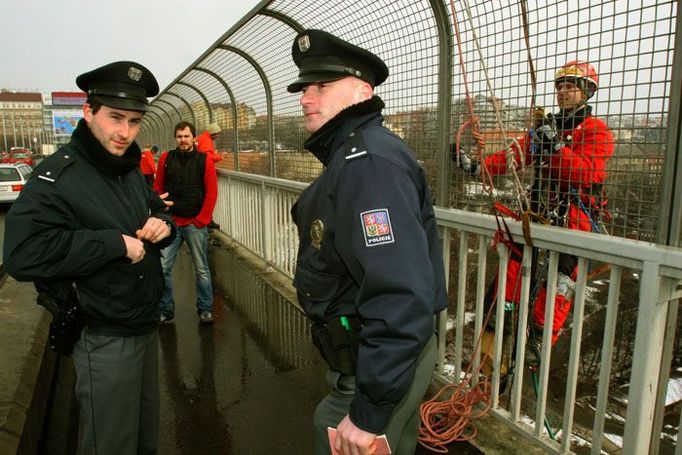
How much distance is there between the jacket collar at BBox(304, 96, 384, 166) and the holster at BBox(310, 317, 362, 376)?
583 mm

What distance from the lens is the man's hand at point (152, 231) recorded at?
2137 mm

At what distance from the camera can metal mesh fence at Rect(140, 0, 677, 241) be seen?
199 cm

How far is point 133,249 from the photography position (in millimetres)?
1980

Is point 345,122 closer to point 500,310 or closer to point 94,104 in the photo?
point 94,104

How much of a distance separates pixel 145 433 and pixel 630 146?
270cm

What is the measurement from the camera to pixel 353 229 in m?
1.40

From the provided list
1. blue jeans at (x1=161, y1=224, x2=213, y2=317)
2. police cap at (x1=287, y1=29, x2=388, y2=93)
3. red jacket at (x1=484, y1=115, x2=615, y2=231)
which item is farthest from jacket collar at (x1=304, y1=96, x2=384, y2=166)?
blue jeans at (x1=161, y1=224, x2=213, y2=317)

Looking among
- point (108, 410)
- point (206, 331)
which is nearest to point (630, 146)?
point (108, 410)

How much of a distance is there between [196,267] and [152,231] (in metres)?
2.70

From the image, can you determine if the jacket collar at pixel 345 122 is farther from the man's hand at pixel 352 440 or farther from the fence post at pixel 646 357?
the fence post at pixel 646 357

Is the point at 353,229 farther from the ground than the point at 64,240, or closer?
farther from the ground

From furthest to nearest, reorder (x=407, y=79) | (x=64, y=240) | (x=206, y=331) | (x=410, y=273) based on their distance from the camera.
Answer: (x=206, y=331), (x=407, y=79), (x=64, y=240), (x=410, y=273)

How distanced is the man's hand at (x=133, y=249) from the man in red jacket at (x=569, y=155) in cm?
184

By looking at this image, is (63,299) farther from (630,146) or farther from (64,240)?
(630,146)
